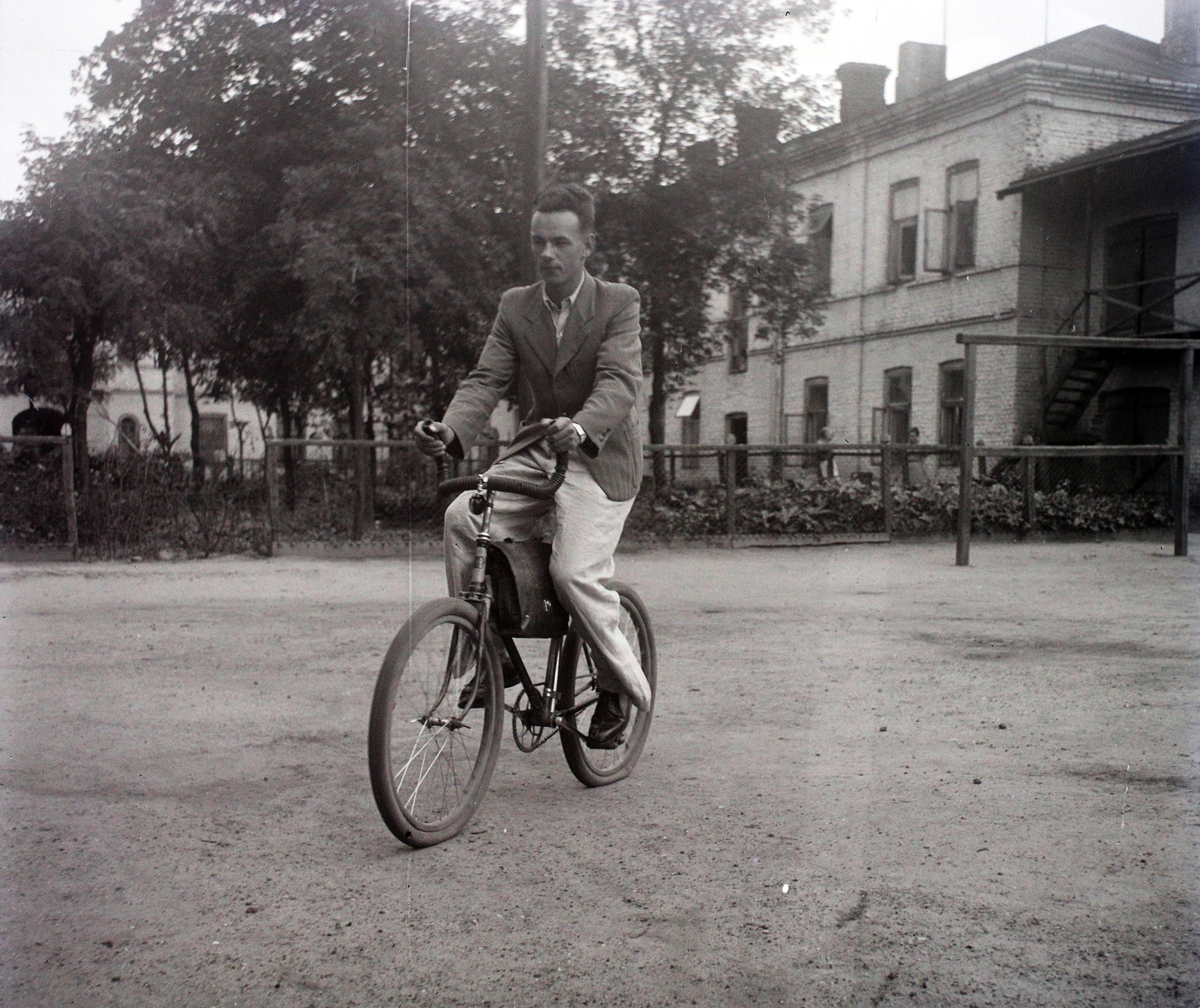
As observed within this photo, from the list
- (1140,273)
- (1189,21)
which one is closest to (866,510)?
(1140,273)

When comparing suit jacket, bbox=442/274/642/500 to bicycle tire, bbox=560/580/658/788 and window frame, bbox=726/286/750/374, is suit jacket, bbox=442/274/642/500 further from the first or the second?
window frame, bbox=726/286/750/374

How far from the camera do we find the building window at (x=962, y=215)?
27984 mm

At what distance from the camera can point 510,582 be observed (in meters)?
4.40

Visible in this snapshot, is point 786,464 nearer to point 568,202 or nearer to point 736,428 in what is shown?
point 568,202

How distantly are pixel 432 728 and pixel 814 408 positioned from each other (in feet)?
98.2

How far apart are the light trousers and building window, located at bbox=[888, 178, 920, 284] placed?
26427 mm

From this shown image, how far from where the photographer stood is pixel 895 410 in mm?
30500

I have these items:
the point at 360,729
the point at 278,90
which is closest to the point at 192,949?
the point at 360,729

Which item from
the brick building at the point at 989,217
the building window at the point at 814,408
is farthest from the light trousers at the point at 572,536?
the building window at the point at 814,408

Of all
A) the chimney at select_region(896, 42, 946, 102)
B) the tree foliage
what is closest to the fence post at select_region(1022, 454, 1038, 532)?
the tree foliage

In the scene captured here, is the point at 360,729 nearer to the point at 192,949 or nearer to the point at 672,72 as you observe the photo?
the point at 192,949

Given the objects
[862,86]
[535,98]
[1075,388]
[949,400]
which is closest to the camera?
[535,98]

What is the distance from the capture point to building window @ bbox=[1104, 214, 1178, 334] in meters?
25.0

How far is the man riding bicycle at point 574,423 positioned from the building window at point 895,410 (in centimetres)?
2596
